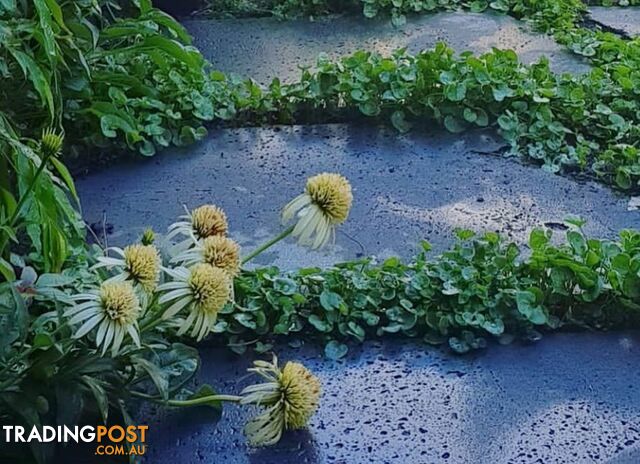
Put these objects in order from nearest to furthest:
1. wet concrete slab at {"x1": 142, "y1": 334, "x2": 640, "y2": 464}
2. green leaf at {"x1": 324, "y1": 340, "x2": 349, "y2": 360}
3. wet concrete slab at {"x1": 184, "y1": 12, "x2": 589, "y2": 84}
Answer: wet concrete slab at {"x1": 142, "y1": 334, "x2": 640, "y2": 464}
green leaf at {"x1": 324, "y1": 340, "x2": 349, "y2": 360}
wet concrete slab at {"x1": 184, "y1": 12, "x2": 589, "y2": 84}

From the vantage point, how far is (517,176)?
240 centimetres

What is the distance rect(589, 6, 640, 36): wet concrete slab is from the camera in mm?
3256

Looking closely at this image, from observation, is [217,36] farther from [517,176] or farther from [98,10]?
[517,176]

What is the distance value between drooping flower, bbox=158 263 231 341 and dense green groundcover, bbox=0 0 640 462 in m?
0.04

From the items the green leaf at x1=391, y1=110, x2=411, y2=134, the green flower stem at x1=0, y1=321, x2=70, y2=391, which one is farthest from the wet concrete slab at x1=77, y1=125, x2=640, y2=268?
the green flower stem at x1=0, y1=321, x2=70, y2=391

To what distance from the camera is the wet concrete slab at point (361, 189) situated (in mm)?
2168

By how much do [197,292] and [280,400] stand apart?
0.73 feet

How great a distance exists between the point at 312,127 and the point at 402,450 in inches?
47.3

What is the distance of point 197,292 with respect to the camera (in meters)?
1.43

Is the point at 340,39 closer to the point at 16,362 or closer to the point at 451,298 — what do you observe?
the point at 451,298

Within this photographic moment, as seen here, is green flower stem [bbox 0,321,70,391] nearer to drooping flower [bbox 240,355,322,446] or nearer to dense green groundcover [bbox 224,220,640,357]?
drooping flower [bbox 240,355,322,446]

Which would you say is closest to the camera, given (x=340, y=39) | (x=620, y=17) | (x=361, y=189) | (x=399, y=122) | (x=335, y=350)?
(x=335, y=350)

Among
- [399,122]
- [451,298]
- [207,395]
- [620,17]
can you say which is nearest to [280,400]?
[207,395]

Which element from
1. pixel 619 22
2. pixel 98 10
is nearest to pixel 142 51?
pixel 98 10
